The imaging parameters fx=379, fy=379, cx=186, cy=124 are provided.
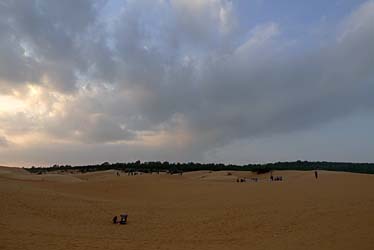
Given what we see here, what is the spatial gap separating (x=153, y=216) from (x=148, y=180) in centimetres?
1820

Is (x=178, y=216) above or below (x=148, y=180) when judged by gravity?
below

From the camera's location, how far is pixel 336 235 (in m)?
14.7

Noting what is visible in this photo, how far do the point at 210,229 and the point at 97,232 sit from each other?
5104 millimetres

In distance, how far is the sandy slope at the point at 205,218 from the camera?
1410 centimetres

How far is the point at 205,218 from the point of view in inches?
807

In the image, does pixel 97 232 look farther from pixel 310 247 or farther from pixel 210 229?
pixel 310 247

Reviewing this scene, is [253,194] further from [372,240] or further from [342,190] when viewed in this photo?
[372,240]

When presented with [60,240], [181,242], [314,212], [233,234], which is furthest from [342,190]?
[60,240]

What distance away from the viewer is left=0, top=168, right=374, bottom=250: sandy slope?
14102 mm

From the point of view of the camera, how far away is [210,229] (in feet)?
57.3

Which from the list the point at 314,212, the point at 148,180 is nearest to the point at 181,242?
the point at 314,212

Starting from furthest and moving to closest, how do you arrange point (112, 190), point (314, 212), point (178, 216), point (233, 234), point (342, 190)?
point (112, 190) < point (342, 190) < point (178, 216) < point (314, 212) < point (233, 234)

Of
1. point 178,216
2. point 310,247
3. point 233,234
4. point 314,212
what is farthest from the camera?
point 178,216

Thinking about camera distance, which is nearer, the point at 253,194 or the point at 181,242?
the point at 181,242
